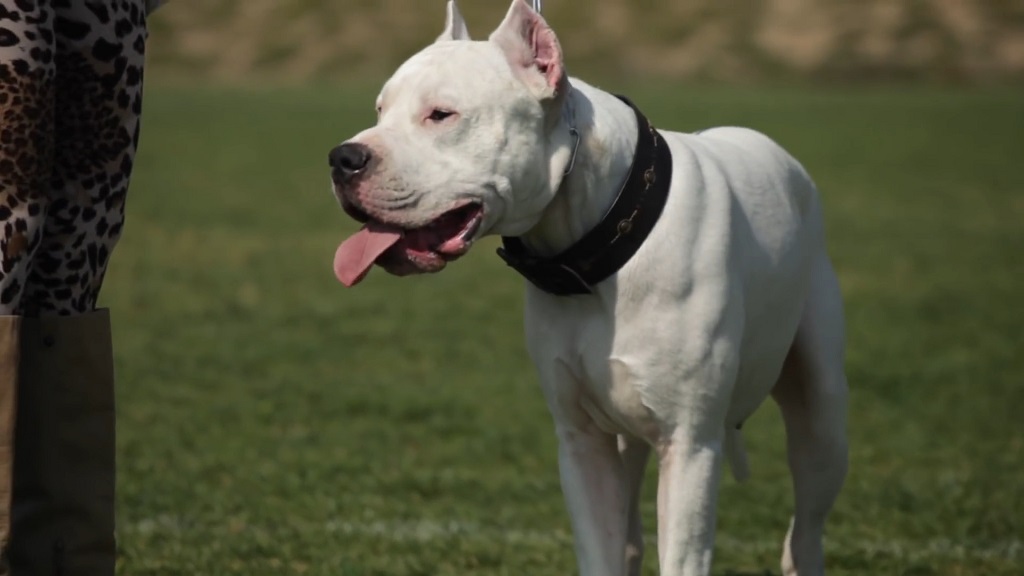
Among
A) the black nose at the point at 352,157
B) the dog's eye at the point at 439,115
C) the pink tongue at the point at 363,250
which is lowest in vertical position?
the pink tongue at the point at 363,250

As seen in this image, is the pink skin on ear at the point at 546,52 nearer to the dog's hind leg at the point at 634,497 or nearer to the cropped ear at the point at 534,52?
the cropped ear at the point at 534,52

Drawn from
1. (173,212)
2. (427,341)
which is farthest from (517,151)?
(173,212)

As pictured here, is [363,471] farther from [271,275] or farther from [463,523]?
[271,275]

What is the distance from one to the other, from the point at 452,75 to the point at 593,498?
4.41ft

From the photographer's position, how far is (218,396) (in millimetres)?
10258

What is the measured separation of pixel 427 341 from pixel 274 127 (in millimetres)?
20720

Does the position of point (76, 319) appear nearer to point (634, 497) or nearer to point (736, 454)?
point (634, 497)

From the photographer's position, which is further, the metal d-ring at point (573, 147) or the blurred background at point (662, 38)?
the blurred background at point (662, 38)

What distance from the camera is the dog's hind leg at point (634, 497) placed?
549 centimetres

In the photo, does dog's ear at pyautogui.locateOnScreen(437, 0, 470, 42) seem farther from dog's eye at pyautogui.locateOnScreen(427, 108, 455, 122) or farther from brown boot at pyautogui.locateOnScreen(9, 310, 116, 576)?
brown boot at pyautogui.locateOnScreen(9, 310, 116, 576)

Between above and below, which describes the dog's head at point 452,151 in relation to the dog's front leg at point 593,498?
above

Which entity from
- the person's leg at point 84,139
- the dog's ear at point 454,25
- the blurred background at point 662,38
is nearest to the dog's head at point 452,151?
the dog's ear at point 454,25

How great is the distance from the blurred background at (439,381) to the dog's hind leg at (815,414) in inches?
36.5

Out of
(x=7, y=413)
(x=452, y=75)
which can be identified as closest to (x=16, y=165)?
(x=7, y=413)
